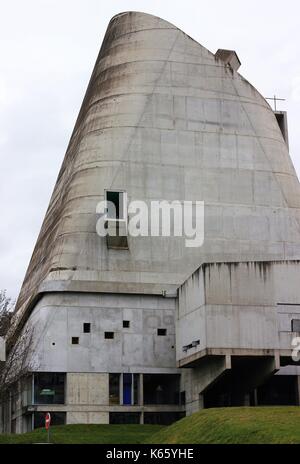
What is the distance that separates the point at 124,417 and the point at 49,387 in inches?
163

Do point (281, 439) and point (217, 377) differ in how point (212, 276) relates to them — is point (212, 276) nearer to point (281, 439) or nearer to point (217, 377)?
point (217, 377)

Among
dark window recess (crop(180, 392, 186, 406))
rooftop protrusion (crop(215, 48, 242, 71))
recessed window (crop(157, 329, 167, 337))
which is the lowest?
dark window recess (crop(180, 392, 186, 406))

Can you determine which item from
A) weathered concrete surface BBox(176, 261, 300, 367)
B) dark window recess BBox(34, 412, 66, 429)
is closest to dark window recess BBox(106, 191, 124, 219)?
weathered concrete surface BBox(176, 261, 300, 367)

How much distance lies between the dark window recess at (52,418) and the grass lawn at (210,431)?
2.32 metres

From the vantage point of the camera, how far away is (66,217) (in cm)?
4769

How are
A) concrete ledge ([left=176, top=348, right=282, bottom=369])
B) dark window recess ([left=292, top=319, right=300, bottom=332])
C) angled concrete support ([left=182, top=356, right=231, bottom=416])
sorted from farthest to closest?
angled concrete support ([left=182, top=356, right=231, bottom=416]), dark window recess ([left=292, top=319, right=300, bottom=332]), concrete ledge ([left=176, top=348, right=282, bottom=369])

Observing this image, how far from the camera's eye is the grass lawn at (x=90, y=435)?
35.7 metres

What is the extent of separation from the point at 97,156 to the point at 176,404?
1439 cm

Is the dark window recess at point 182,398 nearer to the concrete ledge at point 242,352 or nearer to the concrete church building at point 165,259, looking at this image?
the concrete church building at point 165,259

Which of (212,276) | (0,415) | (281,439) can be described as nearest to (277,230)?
(212,276)

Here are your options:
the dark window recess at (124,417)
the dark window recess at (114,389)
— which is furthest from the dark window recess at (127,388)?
the dark window recess at (124,417)

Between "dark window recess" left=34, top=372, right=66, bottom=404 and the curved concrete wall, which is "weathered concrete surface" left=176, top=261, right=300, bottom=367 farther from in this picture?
"dark window recess" left=34, top=372, right=66, bottom=404

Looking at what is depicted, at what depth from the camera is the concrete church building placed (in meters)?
40.2

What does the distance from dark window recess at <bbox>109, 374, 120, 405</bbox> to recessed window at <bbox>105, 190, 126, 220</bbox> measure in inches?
327
